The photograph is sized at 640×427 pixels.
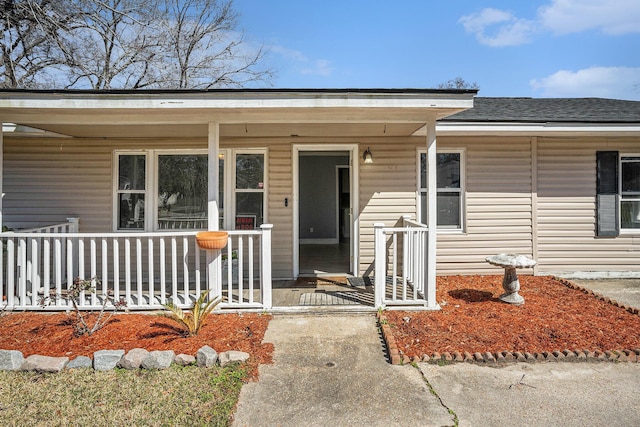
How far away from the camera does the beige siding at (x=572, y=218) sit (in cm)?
598

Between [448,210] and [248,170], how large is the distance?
3.46m

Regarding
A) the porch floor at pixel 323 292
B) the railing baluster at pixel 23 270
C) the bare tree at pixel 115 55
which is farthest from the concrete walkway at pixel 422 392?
the bare tree at pixel 115 55

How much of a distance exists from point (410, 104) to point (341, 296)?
2598 mm

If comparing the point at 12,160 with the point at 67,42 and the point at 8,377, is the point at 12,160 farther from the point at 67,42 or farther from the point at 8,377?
the point at 67,42

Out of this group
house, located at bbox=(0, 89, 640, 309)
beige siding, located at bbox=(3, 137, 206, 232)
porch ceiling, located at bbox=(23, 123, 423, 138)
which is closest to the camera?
porch ceiling, located at bbox=(23, 123, 423, 138)

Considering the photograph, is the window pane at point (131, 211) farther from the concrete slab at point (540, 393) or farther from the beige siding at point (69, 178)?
the concrete slab at point (540, 393)

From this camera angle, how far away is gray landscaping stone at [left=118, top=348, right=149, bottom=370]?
295cm

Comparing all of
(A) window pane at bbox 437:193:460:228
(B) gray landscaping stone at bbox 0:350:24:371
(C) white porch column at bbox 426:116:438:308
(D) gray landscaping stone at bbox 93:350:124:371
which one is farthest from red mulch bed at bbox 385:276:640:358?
(B) gray landscaping stone at bbox 0:350:24:371

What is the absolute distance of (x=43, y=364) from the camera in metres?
2.90

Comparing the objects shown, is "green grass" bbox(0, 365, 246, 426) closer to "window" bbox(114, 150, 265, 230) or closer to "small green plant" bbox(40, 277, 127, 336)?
"small green plant" bbox(40, 277, 127, 336)

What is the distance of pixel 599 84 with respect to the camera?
2758cm

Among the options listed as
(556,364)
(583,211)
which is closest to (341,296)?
(556,364)

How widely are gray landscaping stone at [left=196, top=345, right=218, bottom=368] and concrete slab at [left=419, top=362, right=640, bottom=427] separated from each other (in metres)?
1.77

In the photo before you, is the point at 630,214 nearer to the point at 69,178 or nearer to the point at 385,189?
the point at 385,189
